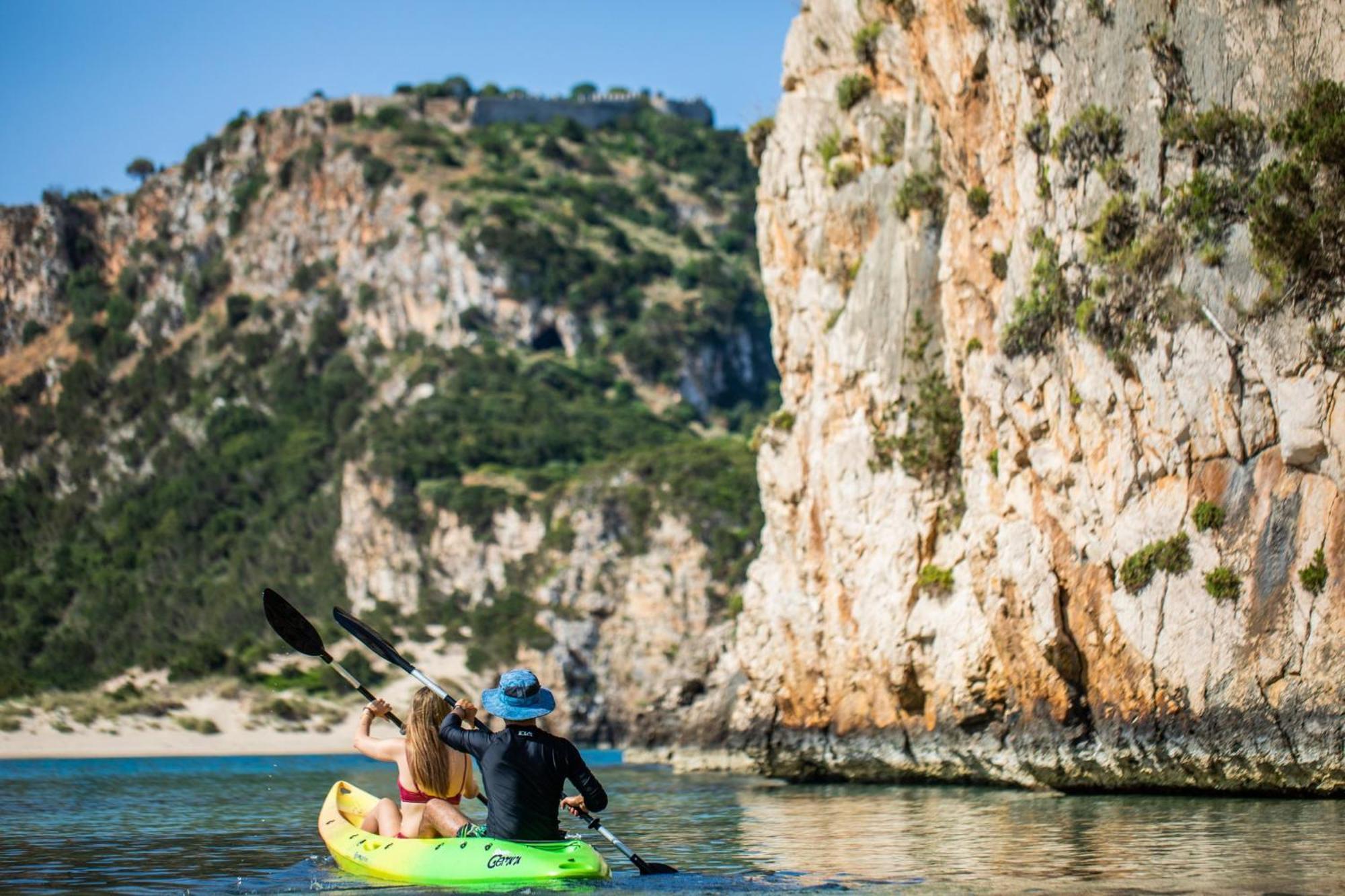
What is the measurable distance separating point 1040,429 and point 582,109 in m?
148

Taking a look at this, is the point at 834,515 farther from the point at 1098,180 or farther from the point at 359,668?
the point at 359,668

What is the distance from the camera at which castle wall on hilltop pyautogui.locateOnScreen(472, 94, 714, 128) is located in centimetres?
16450

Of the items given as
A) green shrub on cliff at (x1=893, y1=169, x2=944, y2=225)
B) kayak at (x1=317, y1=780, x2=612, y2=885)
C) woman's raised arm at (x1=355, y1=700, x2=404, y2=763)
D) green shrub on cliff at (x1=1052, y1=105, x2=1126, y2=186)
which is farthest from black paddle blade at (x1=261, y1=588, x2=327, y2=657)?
green shrub on cliff at (x1=893, y1=169, x2=944, y2=225)

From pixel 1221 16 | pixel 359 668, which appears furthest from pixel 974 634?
pixel 359 668

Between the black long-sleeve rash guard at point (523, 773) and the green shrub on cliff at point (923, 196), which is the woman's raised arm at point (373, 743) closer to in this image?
the black long-sleeve rash guard at point (523, 773)

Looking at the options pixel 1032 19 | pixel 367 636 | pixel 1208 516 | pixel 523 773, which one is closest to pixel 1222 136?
pixel 1032 19

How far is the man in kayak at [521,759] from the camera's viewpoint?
15.8 m

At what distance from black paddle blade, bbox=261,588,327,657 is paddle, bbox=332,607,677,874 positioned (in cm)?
42

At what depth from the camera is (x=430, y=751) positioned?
55.2ft

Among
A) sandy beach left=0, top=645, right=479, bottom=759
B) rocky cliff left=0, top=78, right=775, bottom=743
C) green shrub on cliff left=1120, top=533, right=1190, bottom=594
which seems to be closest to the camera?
green shrub on cliff left=1120, top=533, right=1190, bottom=594

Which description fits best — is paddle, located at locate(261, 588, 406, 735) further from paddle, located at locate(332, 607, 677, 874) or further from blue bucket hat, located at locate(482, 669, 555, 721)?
blue bucket hat, located at locate(482, 669, 555, 721)

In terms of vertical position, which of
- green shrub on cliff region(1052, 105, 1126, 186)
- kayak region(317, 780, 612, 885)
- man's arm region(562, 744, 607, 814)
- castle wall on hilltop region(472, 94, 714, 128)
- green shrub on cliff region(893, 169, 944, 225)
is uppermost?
castle wall on hilltop region(472, 94, 714, 128)

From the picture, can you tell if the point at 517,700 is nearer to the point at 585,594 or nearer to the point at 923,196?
the point at 923,196

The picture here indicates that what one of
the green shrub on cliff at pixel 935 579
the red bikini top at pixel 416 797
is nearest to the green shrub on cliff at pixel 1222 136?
the green shrub on cliff at pixel 935 579
